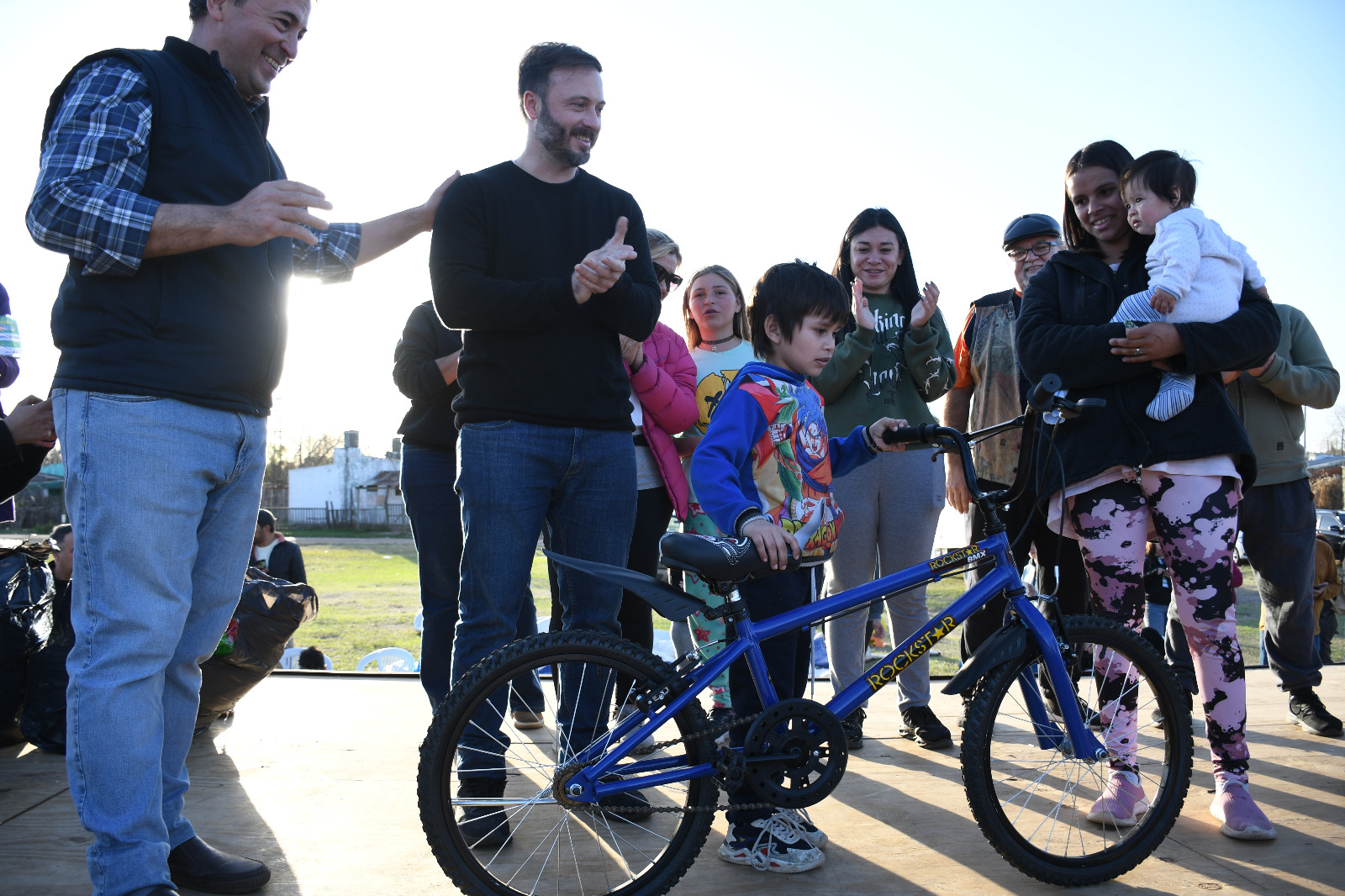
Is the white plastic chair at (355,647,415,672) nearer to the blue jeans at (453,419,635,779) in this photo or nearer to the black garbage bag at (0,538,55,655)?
the black garbage bag at (0,538,55,655)

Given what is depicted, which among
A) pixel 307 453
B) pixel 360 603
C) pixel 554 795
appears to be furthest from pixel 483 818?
pixel 307 453

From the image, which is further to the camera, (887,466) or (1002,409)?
(1002,409)

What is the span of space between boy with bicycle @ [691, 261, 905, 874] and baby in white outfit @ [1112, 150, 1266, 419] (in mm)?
759

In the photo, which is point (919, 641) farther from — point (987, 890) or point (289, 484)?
point (289, 484)

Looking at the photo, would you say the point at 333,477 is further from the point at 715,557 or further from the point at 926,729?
the point at 715,557

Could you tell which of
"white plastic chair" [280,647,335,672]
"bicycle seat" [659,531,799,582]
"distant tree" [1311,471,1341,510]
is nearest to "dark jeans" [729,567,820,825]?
"bicycle seat" [659,531,799,582]

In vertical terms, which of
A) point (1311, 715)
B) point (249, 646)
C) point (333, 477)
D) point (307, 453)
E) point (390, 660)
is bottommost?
point (333, 477)

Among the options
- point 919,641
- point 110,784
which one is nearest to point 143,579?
point 110,784

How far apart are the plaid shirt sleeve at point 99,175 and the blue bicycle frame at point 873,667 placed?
4.57 feet

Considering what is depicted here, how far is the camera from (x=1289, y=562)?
3.44 meters

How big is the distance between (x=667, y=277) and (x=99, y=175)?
6.63 feet

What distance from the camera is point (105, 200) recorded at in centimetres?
168

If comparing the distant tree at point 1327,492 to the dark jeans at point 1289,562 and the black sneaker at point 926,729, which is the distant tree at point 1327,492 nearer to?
the dark jeans at point 1289,562

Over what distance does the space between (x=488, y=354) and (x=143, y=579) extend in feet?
3.12
